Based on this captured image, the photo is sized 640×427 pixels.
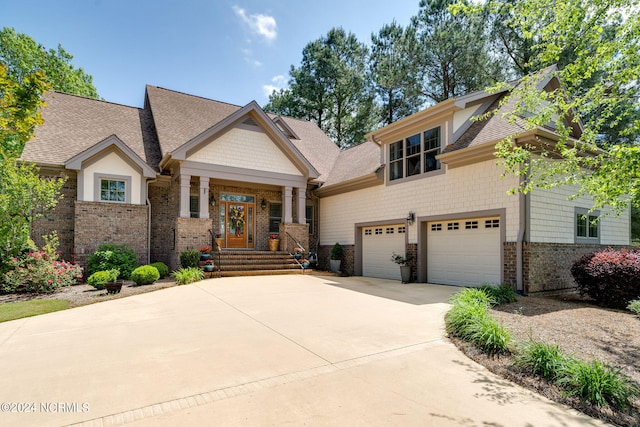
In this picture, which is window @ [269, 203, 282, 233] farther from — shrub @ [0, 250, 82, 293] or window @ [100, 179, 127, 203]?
shrub @ [0, 250, 82, 293]

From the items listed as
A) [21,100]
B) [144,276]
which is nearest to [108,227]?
[144,276]

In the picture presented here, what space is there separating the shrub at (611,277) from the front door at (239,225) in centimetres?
1239

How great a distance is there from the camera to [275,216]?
55.3 feet

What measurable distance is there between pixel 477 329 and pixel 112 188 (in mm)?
13271

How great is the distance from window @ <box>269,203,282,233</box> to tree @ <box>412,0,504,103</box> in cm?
1594

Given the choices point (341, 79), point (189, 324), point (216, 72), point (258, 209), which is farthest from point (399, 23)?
point (189, 324)

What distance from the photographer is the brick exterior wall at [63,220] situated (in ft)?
39.4

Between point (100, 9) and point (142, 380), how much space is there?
17.9m

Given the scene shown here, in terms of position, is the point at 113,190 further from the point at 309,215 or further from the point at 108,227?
the point at 309,215

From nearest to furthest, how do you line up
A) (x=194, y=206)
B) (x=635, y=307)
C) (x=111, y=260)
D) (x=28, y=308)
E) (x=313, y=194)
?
(x=635, y=307)
(x=28, y=308)
(x=111, y=260)
(x=194, y=206)
(x=313, y=194)

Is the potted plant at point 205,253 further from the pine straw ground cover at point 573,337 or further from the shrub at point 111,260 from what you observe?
the pine straw ground cover at point 573,337

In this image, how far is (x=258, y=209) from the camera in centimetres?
1639

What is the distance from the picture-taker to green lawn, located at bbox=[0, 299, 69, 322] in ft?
23.1

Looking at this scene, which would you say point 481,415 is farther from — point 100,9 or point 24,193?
point 100,9
